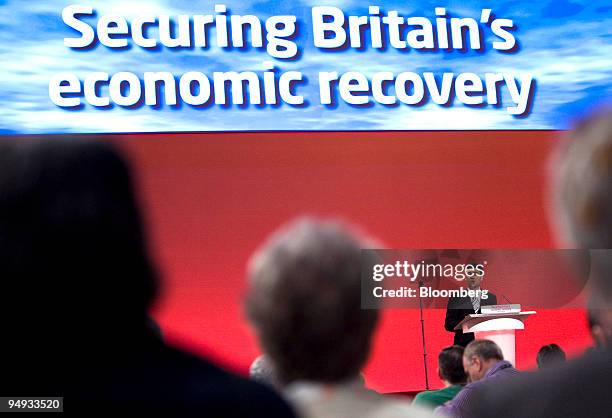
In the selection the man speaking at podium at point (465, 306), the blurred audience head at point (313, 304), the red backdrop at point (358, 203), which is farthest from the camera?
the red backdrop at point (358, 203)

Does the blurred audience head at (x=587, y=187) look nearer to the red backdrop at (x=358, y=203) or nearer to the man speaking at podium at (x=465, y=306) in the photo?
the man speaking at podium at (x=465, y=306)

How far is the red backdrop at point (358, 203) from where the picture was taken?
6.25 m

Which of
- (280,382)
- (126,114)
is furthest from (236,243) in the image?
(280,382)

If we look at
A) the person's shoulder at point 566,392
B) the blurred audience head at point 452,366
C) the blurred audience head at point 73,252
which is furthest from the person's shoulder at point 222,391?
the blurred audience head at point 452,366

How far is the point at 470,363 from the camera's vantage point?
3.49 m

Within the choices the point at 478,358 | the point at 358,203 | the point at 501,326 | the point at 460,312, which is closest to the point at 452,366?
the point at 478,358

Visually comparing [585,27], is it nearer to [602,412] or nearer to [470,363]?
[470,363]

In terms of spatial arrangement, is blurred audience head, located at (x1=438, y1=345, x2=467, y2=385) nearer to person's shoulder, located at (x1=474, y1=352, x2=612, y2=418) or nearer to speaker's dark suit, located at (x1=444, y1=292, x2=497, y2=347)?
speaker's dark suit, located at (x1=444, y1=292, x2=497, y2=347)

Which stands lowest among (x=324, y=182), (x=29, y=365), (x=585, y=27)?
(x=324, y=182)

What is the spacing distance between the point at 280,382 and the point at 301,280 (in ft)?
0.50

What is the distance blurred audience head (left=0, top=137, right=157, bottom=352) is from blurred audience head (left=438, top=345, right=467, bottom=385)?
9.45 ft

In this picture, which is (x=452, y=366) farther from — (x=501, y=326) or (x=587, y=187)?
(x=587, y=187)

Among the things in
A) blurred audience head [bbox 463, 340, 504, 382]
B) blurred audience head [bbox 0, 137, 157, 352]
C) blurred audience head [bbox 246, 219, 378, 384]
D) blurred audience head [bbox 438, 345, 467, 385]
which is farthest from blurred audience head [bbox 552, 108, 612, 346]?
blurred audience head [bbox 438, 345, 467, 385]

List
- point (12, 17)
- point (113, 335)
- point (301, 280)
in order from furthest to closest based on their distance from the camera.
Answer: point (12, 17) < point (301, 280) < point (113, 335)
